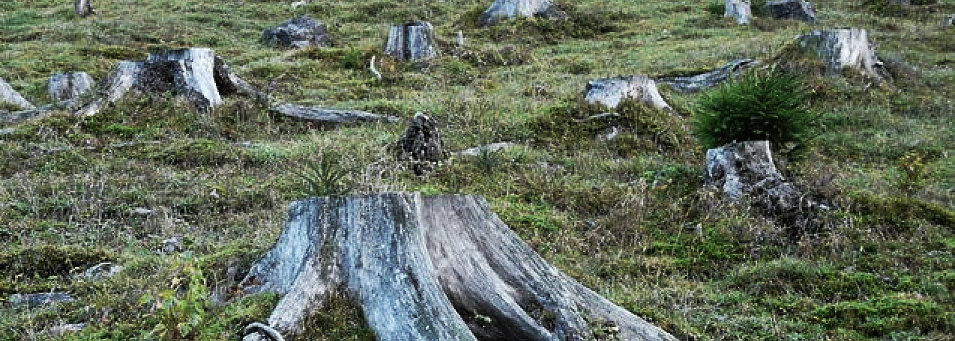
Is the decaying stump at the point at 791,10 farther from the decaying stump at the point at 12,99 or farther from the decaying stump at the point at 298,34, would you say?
the decaying stump at the point at 12,99

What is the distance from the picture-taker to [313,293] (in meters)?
5.20

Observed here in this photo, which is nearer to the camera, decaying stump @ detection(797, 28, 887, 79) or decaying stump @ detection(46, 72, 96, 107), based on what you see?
decaying stump @ detection(46, 72, 96, 107)

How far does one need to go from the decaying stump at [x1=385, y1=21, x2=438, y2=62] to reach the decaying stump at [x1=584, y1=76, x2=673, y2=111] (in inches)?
270

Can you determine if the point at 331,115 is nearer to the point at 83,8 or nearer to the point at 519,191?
the point at 519,191

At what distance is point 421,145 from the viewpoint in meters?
10.3

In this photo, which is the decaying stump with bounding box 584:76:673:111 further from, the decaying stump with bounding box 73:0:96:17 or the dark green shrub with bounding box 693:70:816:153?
the decaying stump with bounding box 73:0:96:17

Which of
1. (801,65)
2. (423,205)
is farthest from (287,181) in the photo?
(801,65)

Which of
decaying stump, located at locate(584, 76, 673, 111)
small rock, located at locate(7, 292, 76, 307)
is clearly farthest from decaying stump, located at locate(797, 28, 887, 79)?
small rock, located at locate(7, 292, 76, 307)

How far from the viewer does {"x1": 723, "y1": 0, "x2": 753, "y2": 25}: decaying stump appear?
2466cm

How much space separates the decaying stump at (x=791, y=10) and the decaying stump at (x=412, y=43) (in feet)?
36.4

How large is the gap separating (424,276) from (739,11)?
71.6 ft

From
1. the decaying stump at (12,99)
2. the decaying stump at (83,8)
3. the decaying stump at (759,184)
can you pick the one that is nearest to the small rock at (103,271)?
the decaying stump at (759,184)

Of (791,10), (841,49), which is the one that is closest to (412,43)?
(841,49)

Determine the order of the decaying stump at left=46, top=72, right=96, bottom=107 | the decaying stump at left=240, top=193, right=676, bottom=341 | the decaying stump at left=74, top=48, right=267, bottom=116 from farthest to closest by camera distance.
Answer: the decaying stump at left=46, top=72, right=96, bottom=107 → the decaying stump at left=74, top=48, right=267, bottom=116 → the decaying stump at left=240, top=193, right=676, bottom=341
